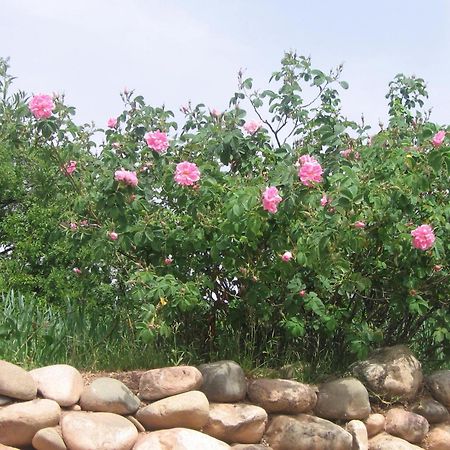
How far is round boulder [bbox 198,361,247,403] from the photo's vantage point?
14.5ft

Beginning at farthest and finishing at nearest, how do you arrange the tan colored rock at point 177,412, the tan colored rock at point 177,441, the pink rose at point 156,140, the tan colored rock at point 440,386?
1. the tan colored rock at point 440,386
2. the pink rose at point 156,140
3. the tan colored rock at point 177,412
4. the tan colored rock at point 177,441

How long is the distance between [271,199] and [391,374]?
1495 mm

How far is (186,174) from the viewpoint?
4367mm

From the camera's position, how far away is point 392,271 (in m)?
4.95

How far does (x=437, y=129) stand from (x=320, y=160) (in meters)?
0.73

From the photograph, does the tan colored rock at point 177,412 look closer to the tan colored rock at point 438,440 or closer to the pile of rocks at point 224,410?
the pile of rocks at point 224,410

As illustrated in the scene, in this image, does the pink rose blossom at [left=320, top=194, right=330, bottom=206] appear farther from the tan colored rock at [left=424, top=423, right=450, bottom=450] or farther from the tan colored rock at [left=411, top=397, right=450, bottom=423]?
the tan colored rock at [left=424, top=423, right=450, bottom=450]

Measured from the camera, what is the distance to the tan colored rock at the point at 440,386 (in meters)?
5.06

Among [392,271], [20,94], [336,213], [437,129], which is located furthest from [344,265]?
[20,94]

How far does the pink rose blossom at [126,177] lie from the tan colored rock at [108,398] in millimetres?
1080

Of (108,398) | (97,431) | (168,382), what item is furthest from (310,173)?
(97,431)

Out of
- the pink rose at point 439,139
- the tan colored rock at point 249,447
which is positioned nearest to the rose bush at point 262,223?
the pink rose at point 439,139

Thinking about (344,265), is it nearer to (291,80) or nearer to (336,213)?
(336,213)

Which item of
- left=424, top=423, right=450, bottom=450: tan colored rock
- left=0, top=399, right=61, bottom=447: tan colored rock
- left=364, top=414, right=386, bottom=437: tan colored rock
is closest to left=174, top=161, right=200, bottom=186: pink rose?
left=0, top=399, right=61, bottom=447: tan colored rock
